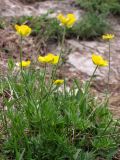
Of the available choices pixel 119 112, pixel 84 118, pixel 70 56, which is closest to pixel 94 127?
pixel 84 118

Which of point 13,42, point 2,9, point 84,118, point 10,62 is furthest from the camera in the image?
point 2,9

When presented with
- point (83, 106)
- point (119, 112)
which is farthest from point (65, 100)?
point (119, 112)

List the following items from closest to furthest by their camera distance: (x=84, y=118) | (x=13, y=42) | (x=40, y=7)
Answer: (x=84, y=118), (x=13, y=42), (x=40, y=7)

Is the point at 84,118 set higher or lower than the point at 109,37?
lower

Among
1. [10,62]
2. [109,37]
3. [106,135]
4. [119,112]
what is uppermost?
[109,37]

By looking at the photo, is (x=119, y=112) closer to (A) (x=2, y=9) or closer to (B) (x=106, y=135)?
(B) (x=106, y=135)

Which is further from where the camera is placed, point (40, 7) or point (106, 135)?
point (40, 7)
